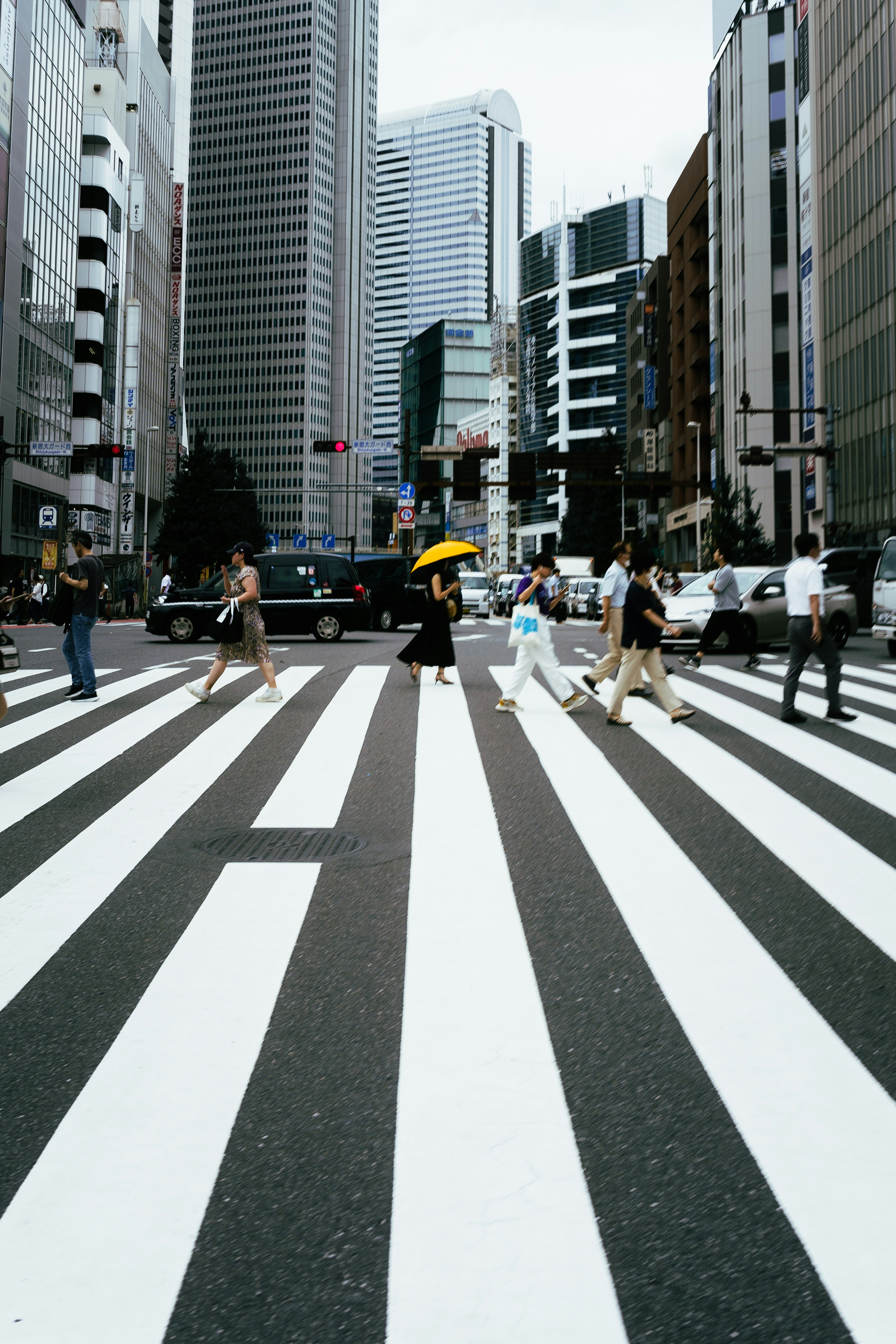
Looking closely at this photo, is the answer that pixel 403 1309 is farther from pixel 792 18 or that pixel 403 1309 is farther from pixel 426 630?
pixel 792 18

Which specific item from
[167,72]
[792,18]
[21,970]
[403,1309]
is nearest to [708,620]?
[21,970]

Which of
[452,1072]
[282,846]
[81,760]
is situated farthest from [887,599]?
[452,1072]

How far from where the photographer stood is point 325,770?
29.0 ft

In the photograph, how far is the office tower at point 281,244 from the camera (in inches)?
7018

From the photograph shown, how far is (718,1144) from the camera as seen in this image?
301 cm

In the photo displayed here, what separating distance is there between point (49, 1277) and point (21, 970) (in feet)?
6.64

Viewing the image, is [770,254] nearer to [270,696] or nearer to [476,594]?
[476,594]

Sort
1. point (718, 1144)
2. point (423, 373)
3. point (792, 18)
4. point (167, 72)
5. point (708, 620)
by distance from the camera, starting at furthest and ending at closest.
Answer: point (423, 373), point (167, 72), point (792, 18), point (708, 620), point (718, 1144)

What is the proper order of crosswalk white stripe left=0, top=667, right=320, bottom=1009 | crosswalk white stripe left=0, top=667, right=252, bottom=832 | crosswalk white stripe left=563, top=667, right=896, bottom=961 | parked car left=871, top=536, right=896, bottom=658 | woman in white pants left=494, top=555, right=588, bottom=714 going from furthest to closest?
parked car left=871, top=536, right=896, bottom=658
woman in white pants left=494, top=555, right=588, bottom=714
crosswalk white stripe left=0, top=667, right=252, bottom=832
crosswalk white stripe left=563, top=667, right=896, bottom=961
crosswalk white stripe left=0, top=667, right=320, bottom=1009

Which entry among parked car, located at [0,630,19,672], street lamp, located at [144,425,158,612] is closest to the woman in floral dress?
parked car, located at [0,630,19,672]

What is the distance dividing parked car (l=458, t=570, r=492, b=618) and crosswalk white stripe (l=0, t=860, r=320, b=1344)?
4228 centimetres

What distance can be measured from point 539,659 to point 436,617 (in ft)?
7.17

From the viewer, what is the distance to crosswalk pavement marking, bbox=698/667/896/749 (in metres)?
11.0

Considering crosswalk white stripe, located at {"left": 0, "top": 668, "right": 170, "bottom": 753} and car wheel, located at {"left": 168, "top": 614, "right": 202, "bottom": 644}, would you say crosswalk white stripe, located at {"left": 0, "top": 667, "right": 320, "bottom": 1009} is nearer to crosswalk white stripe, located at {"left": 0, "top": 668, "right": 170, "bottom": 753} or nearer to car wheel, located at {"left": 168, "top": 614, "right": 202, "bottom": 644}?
crosswalk white stripe, located at {"left": 0, "top": 668, "right": 170, "bottom": 753}
